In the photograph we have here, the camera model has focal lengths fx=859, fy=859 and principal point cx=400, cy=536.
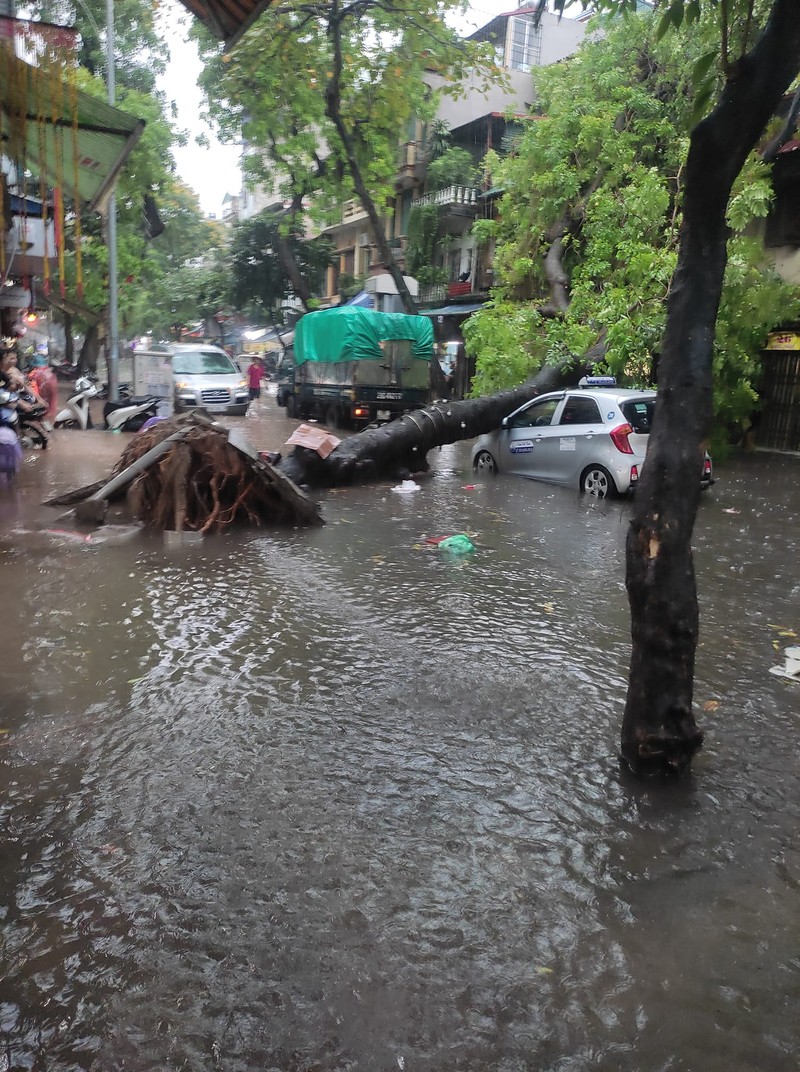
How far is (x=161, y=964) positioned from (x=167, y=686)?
2479 millimetres

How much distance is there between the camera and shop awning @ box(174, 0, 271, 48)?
6.86 metres

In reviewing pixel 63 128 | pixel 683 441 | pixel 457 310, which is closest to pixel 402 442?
pixel 63 128

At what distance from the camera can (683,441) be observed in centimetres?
387

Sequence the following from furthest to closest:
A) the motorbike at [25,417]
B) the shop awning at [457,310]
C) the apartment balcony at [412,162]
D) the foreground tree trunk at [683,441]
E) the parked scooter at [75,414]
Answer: the apartment balcony at [412,162]
the shop awning at [457,310]
the parked scooter at [75,414]
the motorbike at [25,417]
the foreground tree trunk at [683,441]

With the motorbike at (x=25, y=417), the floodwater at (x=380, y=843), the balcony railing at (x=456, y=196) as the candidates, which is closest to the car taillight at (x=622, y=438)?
the floodwater at (x=380, y=843)

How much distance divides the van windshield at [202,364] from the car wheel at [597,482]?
16.2 metres

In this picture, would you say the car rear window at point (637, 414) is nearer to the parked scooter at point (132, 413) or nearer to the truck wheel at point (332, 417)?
the parked scooter at point (132, 413)

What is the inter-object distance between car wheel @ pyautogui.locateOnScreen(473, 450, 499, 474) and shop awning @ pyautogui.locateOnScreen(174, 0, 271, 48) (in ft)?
28.6

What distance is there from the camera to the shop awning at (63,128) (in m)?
7.48

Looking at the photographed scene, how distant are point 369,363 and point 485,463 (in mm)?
7716

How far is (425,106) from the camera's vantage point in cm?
2431

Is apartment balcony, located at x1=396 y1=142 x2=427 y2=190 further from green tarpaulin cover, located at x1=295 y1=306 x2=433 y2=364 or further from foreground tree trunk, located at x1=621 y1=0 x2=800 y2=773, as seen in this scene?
foreground tree trunk, located at x1=621 y1=0 x2=800 y2=773

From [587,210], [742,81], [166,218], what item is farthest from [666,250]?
[166,218]

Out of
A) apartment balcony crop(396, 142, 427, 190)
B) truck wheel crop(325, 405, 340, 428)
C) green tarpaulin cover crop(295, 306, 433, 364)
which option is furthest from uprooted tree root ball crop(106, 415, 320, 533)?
apartment balcony crop(396, 142, 427, 190)
